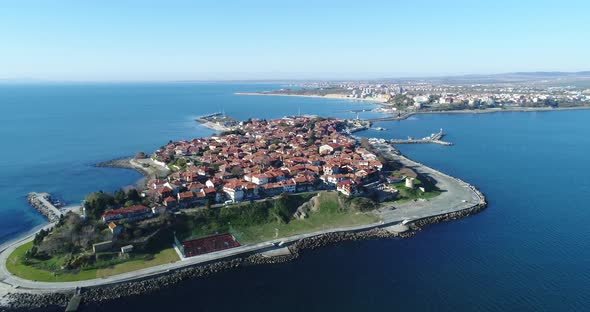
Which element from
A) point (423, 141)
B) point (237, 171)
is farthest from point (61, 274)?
point (423, 141)

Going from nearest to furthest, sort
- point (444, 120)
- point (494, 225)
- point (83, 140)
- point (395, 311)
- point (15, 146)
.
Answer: point (395, 311)
point (494, 225)
point (15, 146)
point (83, 140)
point (444, 120)

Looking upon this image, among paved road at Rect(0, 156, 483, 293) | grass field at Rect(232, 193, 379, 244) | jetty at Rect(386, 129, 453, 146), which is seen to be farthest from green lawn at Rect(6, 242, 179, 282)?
jetty at Rect(386, 129, 453, 146)

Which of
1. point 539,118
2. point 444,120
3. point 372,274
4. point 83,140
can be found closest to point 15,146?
point 83,140

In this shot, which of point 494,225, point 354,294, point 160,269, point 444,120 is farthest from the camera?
point 444,120

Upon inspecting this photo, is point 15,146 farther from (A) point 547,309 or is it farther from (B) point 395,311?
(A) point 547,309

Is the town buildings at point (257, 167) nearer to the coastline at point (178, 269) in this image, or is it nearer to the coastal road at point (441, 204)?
the coastal road at point (441, 204)

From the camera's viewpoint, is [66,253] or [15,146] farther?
[15,146]

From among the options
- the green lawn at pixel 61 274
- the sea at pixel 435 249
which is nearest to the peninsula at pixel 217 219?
the green lawn at pixel 61 274

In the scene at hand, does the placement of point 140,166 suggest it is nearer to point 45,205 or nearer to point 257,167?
point 45,205
